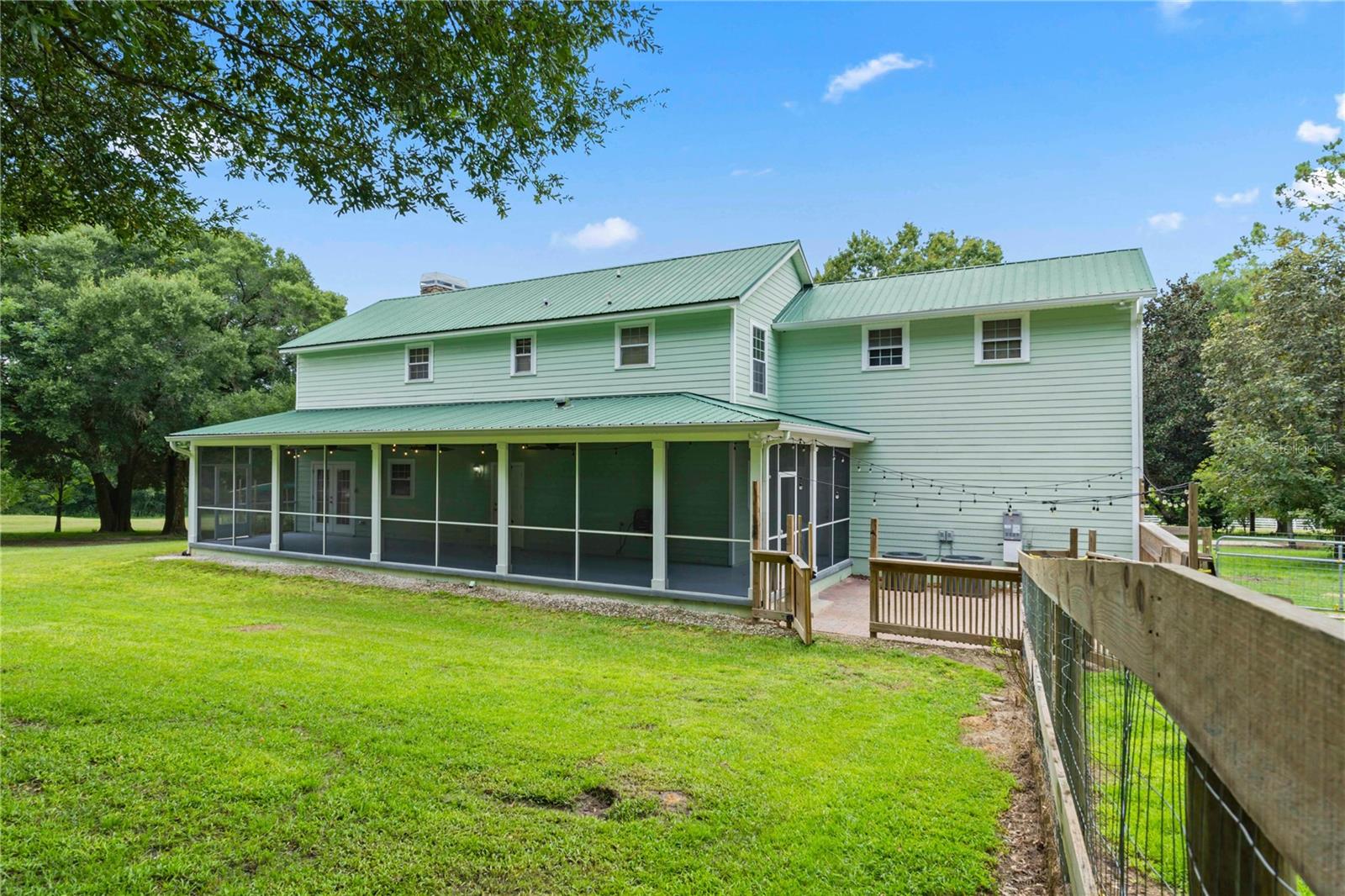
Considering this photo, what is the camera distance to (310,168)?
5.90m

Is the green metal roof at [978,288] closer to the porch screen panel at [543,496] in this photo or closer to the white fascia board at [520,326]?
the white fascia board at [520,326]

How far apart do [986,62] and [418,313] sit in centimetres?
1541

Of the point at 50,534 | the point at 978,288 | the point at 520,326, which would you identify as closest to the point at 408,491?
the point at 520,326

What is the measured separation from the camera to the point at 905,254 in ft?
98.1

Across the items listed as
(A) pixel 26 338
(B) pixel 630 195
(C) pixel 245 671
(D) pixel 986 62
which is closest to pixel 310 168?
(C) pixel 245 671

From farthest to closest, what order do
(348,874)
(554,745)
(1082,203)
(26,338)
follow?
1. (1082,203)
2. (26,338)
3. (554,745)
4. (348,874)

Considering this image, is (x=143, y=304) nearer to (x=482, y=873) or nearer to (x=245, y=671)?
(x=245, y=671)

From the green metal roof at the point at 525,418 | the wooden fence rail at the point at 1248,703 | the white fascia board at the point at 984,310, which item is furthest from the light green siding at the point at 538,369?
the wooden fence rail at the point at 1248,703

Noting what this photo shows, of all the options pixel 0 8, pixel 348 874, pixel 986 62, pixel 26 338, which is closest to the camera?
pixel 348 874

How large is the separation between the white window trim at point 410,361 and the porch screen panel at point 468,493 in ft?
6.26

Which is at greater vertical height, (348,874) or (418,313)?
(418,313)

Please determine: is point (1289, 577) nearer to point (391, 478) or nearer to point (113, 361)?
point (391, 478)

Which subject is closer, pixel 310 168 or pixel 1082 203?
pixel 310 168

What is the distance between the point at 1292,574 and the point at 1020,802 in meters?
15.6
